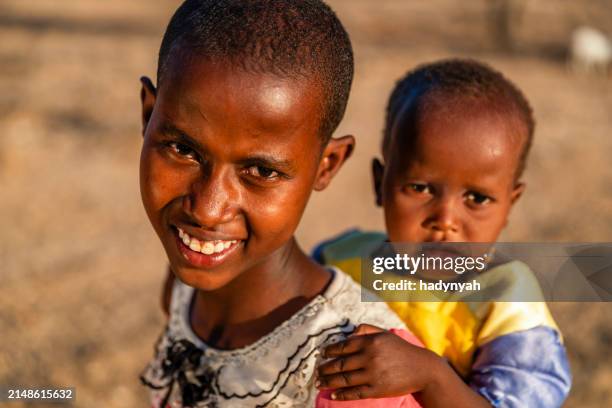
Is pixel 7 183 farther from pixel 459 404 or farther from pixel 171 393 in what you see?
pixel 459 404

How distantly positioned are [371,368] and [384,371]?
0.03 m

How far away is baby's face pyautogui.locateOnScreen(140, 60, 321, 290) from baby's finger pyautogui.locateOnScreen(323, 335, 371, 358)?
0.88 feet

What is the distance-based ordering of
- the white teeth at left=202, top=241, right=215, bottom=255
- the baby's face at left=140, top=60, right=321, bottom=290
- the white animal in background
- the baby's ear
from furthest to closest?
1. the white animal in background
2. the baby's ear
3. the white teeth at left=202, top=241, right=215, bottom=255
4. the baby's face at left=140, top=60, right=321, bottom=290

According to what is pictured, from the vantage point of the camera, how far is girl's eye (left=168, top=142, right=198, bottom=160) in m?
1.58

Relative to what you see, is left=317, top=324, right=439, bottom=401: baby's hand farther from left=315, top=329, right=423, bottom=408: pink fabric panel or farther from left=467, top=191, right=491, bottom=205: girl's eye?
left=467, top=191, right=491, bottom=205: girl's eye

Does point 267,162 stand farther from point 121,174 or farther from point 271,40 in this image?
point 121,174

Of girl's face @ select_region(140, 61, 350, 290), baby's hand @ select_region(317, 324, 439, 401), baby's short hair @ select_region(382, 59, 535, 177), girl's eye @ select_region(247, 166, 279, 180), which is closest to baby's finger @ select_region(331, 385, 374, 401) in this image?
baby's hand @ select_region(317, 324, 439, 401)

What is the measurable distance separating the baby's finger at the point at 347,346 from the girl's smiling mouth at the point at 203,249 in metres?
0.30

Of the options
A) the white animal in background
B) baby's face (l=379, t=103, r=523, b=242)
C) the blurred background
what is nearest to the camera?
baby's face (l=379, t=103, r=523, b=242)

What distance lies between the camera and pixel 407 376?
1.58 m

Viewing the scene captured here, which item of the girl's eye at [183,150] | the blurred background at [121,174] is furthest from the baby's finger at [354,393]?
the blurred background at [121,174]

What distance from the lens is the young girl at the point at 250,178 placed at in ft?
4.97

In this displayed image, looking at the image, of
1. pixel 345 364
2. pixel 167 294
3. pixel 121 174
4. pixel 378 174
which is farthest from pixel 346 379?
pixel 121 174

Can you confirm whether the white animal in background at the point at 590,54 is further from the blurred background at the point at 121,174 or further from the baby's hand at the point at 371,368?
the baby's hand at the point at 371,368
